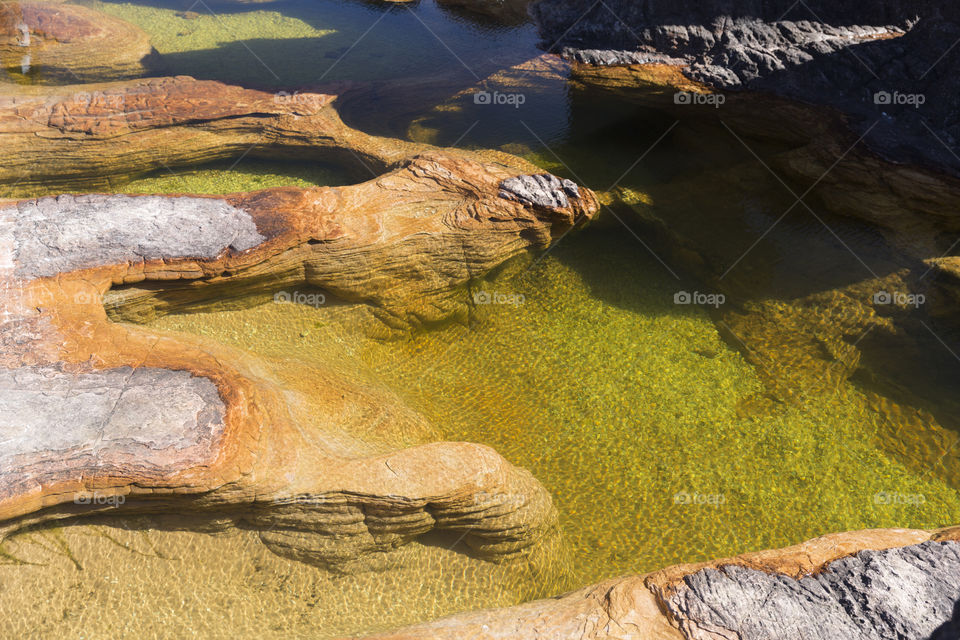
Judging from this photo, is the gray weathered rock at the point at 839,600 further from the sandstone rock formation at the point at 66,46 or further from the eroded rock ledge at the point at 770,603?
the sandstone rock formation at the point at 66,46

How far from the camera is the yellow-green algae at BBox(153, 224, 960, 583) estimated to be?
522 centimetres

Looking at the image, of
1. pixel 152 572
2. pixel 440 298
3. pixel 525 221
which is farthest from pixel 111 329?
pixel 525 221

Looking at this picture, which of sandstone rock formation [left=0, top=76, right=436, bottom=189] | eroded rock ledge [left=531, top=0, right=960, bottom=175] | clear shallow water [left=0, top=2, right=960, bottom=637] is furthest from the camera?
sandstone rock formation [left=0, top=76, right=436, bottom=189]

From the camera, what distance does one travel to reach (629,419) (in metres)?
5.93

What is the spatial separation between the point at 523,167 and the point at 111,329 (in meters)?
5.21

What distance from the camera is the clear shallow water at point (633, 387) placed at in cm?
455

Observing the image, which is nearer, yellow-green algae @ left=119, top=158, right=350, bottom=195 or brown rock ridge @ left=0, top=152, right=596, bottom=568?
brown rock ridge @ left=0, top=152, right=596, bottom=568

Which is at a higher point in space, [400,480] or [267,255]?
[267,255]

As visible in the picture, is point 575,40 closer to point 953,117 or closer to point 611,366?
point 953,117

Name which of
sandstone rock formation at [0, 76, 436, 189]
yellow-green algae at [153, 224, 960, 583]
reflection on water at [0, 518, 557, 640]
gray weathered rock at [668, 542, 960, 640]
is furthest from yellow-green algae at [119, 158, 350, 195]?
gray weathered rock at [668, 542, 960, 640]

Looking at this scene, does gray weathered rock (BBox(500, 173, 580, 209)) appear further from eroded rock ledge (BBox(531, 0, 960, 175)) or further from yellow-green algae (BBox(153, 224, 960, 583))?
eroded rock ledge (BBox(531, 0, 960, 175))

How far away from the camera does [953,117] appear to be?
7.17 metres

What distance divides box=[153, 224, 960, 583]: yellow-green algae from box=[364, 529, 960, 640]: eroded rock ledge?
1.28 m

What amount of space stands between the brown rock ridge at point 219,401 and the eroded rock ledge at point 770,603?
3.36 feet
